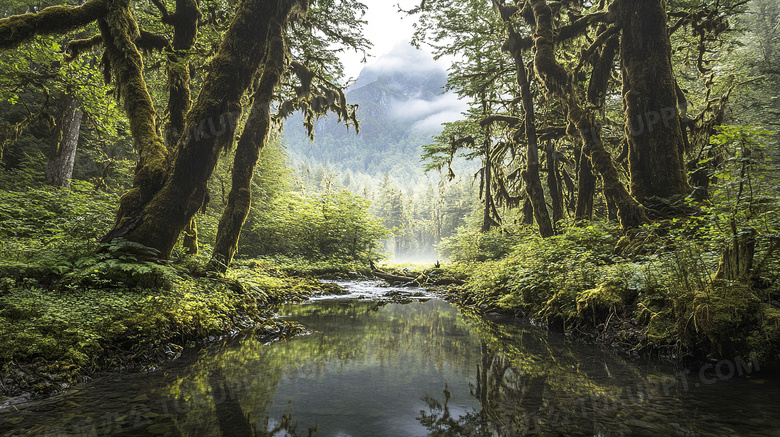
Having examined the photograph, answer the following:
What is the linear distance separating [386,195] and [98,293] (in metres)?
86.3

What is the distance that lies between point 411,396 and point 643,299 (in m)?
4.03

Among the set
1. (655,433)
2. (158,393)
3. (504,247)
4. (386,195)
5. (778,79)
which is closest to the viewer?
(655,433)

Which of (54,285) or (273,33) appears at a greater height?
(273,33)

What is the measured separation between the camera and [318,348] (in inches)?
216

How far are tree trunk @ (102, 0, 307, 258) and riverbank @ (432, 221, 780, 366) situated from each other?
742cm

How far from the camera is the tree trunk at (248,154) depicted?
9266 mm

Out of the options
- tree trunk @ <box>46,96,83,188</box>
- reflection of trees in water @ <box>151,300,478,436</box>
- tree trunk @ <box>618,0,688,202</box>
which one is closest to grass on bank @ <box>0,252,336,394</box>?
reflection of trees in water @ <box>151,300,478,436</box>

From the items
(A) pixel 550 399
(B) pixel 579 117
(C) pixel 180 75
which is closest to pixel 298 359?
(A) pixel 550 399

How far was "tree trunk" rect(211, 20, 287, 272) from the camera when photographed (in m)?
9.27

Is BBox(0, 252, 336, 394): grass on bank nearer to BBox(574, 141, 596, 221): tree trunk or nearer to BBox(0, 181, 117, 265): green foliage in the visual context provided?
BBox(0, 181, 117, 265): green foliage

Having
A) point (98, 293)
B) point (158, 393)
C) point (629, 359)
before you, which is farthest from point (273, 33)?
point (629, 359)

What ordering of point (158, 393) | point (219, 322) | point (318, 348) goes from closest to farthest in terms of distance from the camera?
point (158, 393) → point (318, 348) → point (219, 322)

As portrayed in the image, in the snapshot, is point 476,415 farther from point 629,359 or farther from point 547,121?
point 547,121

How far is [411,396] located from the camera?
143 inches
